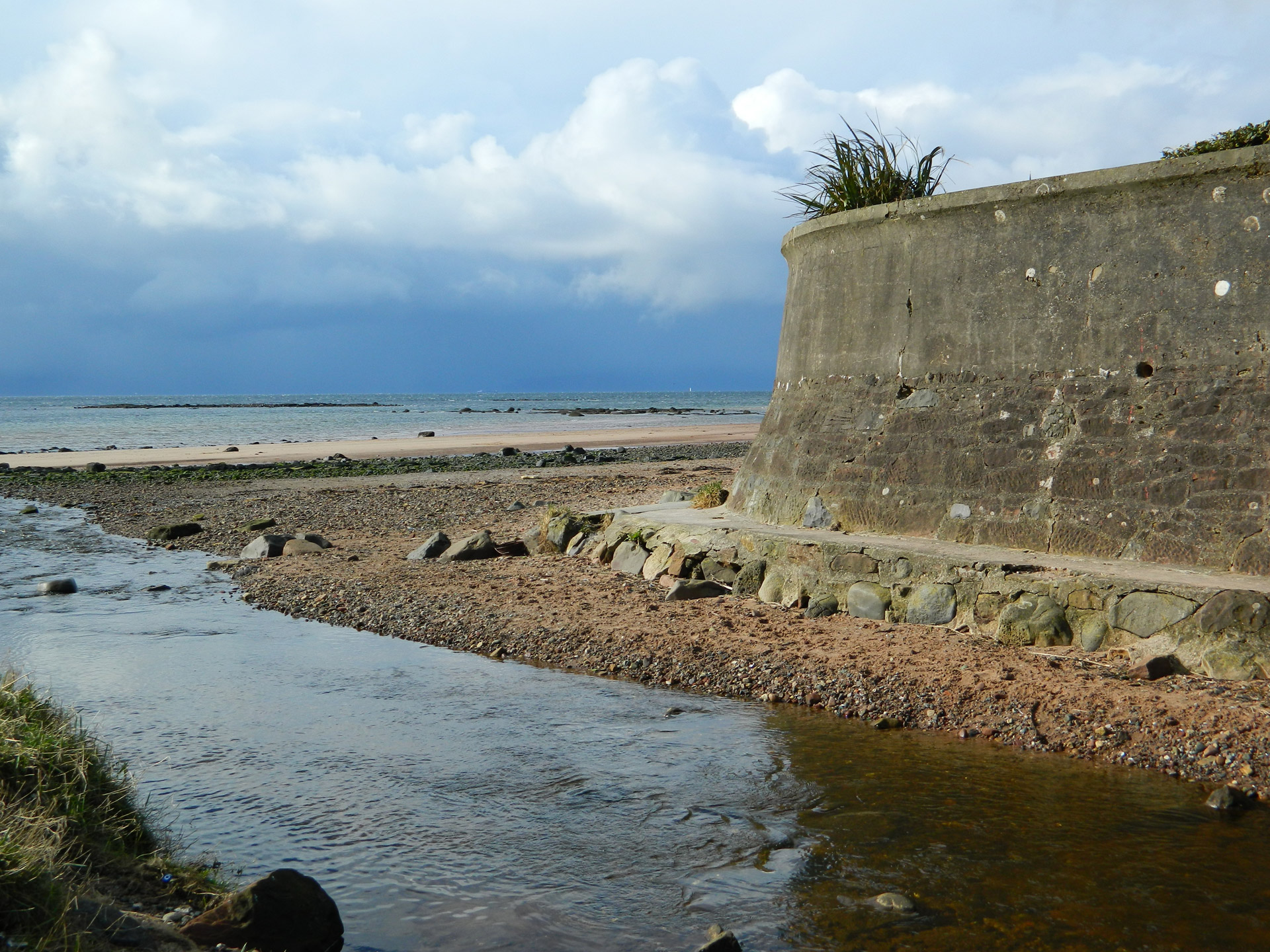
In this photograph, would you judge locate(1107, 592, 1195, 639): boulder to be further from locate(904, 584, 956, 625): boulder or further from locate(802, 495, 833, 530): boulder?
locate(802, 495, 833, 530): boulder

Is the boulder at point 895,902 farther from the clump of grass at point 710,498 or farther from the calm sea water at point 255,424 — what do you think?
the calm sea water at point 255,424

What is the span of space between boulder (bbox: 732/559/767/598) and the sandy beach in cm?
2672

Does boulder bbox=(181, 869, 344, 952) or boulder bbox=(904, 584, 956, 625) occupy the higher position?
boulder bbox=(904, 584, 956, 625)

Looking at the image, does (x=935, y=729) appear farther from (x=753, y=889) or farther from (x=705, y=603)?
(x=705, y=603)

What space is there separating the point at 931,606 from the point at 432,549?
760 cm

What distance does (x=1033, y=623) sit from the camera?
25.4 ft

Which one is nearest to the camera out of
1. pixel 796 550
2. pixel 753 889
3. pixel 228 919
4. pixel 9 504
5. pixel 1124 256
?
pixel 228 919

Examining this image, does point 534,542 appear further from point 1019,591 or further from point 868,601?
point 1019,591

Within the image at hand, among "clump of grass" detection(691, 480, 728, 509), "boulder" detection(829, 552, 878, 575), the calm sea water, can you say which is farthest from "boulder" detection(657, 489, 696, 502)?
the calm sea water

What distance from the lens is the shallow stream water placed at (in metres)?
4.52

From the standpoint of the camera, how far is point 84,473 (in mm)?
29141

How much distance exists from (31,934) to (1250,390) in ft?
27.3

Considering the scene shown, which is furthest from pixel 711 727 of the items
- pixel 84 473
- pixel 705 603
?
pixel 84 473

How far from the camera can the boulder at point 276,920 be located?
4.04 metres
